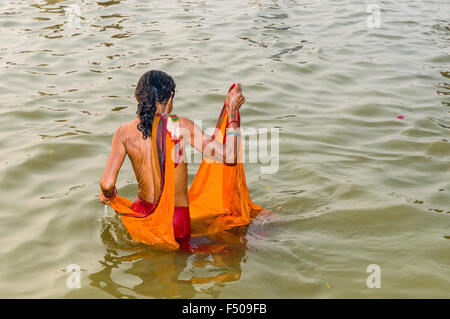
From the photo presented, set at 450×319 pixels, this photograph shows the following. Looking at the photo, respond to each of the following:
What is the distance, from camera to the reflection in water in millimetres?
3754

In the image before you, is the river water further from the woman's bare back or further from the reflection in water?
the woman's bare back

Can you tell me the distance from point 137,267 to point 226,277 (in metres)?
0.68

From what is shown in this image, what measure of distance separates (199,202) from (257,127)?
106 inches

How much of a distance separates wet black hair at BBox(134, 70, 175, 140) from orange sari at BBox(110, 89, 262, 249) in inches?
3.1

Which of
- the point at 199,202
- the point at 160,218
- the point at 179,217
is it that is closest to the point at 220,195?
the point at 199,202

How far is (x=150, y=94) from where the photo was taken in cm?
382

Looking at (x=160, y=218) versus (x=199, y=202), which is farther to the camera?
(x=199, y=202)

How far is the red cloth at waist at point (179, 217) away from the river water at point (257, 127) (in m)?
0.17

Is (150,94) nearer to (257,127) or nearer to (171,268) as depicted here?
(171,268)

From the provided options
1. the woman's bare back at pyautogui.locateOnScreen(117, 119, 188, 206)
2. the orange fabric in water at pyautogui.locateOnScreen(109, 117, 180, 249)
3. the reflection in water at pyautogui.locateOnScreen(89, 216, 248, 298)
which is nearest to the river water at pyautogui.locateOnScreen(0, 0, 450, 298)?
the reflection in water at pyautogui.locateOnScreen(89, 216, 248, 298)

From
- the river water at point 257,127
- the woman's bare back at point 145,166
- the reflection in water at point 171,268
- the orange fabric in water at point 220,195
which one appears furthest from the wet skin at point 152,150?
the river water at point 257,127

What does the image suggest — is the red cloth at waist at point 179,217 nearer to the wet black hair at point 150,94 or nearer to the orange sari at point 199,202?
the orange sari at point 199,202

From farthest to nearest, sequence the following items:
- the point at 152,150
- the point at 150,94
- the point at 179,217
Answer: the point at 179,217, the point at 152,150, the point at 150,94

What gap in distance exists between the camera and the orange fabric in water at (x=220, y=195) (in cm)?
430
